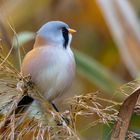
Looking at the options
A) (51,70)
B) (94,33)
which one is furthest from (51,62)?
(94,33)

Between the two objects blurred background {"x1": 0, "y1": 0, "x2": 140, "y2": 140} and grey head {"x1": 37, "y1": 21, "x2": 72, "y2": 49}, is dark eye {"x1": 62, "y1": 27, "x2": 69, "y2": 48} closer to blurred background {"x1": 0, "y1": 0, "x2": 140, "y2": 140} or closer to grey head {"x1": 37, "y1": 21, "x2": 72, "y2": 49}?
grey head {"x1": 37, "y1": 21, "x2": 72, "y2": 49}

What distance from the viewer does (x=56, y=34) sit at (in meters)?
1.61

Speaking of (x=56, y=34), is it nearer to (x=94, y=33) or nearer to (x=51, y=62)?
(x=51, y=62)

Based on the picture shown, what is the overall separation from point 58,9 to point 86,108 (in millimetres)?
1608

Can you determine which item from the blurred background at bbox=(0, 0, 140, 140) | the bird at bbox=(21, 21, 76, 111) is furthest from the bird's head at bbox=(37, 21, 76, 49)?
the blurred background at bbox=(0, 0, 140, 140)

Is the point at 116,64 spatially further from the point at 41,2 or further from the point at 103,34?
the point at 41,2

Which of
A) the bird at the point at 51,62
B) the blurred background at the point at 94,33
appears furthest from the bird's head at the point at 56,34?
the blurred background at the point at 94,33

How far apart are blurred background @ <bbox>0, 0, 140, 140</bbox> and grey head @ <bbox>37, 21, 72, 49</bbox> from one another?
4.6 inches

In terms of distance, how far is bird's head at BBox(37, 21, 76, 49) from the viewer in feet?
5.22

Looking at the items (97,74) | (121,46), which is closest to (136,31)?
Result: (121,46)

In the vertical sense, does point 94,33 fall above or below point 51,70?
below

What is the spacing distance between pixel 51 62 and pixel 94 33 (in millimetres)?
1380

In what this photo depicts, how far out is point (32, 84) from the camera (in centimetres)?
127

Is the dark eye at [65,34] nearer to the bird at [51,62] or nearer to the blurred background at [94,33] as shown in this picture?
the bird at [51,62]
